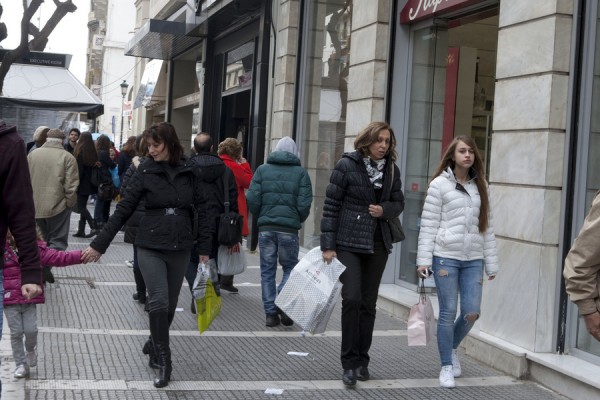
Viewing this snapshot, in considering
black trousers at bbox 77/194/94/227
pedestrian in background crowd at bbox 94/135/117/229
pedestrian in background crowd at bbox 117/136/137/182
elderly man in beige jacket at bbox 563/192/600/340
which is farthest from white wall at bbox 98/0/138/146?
elderly man in beige jacket at bbox 563/192/600/340

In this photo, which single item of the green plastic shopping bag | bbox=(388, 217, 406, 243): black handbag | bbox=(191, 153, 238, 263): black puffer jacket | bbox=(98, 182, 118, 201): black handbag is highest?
bbox=(191, 153, 238, 263): black puffer jacket

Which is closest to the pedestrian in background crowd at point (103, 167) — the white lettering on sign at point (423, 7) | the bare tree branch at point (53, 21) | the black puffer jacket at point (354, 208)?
the white lettering on sign at point (423, 7)

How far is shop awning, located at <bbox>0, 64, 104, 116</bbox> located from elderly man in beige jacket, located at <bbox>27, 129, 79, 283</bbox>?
805 cm

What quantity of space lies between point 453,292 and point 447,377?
2.03ft

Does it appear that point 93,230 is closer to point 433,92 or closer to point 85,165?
point 85,165

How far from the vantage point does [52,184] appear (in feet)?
34.1

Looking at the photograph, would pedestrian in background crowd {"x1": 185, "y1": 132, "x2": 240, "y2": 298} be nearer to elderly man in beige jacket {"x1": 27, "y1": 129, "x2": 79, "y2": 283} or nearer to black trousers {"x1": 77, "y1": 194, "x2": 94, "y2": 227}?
elderly man in beige jacket {"x1": 27, "y1": 129, "x2": 79, "y2": 283}

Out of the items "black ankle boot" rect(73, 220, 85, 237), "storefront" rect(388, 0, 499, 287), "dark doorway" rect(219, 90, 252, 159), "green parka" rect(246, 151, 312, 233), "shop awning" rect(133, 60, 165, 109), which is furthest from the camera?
"shop awning" rect(133, 60, 165, 109)

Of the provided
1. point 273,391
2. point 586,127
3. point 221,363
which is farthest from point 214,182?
point 586,127

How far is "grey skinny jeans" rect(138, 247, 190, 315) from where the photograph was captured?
636 centimetres

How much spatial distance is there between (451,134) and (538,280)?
3586 mm

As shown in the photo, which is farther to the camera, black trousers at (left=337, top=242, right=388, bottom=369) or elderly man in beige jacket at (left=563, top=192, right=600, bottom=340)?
black trousers at (left=337, top=242, right=388, bottom=369)

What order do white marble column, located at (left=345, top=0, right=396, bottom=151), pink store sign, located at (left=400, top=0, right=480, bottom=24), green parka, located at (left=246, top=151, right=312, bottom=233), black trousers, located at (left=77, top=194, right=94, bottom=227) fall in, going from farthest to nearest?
black trousers, located at (left=77, top=194, right=94, bottom=227), white marble column, located at (left=345, top=0, right=396, bottom=151), pink store sign, located at (left=400, top=0, right=480, bottom=24), green parka, located at (left=246, top=151, right=312, bottom=233)

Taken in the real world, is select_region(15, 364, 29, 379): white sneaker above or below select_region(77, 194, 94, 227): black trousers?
below
